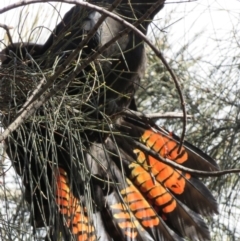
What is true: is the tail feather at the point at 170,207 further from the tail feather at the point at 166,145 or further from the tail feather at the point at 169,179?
the tail feather at the point at 166,145

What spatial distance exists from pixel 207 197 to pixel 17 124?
3.64 ft

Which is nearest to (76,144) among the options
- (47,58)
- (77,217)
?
(47,58)

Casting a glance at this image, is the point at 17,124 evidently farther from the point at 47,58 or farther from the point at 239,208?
the point at 239,208

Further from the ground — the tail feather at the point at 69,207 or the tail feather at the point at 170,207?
the tail feather at the point at 170,207

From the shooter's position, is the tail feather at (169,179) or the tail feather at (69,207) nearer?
the tail feather at (69,207)

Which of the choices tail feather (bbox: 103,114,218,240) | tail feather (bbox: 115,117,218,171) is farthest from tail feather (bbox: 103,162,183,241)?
tail feather (bbox: 115,117,218,171)

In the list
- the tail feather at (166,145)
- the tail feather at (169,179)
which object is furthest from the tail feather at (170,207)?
the tail feather at (166,145)

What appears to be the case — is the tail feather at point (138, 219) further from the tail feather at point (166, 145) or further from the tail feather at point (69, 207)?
the tail feather at point (69, 207)

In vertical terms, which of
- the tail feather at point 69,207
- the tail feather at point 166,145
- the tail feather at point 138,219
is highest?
the tail feather at point 166,145

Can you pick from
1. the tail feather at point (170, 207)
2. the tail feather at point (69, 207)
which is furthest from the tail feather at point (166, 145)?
the tail feather at point (69, 207)

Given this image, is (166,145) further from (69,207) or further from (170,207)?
(69,207)

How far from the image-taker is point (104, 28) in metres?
2.57

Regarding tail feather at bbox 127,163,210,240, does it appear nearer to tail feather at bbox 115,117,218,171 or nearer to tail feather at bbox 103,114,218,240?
tail feather at bbox 103,114,218,240

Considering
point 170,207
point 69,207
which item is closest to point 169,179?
point 170,207
